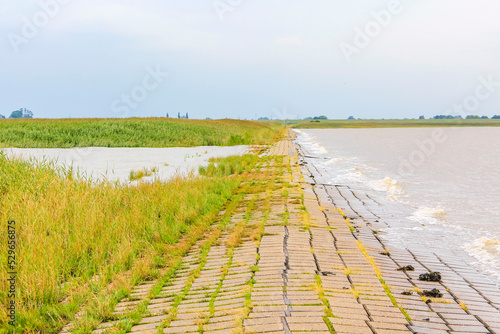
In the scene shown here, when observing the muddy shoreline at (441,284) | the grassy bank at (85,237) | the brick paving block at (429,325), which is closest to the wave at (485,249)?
the muddy shoreline at (441,284)

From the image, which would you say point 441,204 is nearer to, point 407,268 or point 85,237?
point 407,268

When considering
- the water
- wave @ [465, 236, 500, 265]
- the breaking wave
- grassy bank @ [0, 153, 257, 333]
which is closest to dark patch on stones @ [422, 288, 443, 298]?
the water

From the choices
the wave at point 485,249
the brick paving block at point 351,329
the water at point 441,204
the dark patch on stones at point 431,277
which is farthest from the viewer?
the water at point 441,204

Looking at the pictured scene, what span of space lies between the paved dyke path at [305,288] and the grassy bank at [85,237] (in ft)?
1.37

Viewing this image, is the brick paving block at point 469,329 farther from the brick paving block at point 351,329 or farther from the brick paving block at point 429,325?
the brick paving block at point 351,329

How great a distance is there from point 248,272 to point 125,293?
4.61ft

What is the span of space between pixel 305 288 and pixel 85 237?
3334 millimetres

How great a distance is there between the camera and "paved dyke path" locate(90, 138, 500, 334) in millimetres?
3977

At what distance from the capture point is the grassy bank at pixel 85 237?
464 centimetres

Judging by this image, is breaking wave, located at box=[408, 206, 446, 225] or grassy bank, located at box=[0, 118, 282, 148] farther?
grassy bank, located at box=[0, 118, 282, 148]

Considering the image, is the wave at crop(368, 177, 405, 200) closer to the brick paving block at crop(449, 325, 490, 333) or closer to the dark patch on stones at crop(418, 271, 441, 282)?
the dark patch on stones at crop(418, 271, 441, 282)

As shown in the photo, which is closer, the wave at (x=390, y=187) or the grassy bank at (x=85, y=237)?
the grassy bank at (x=85, y=237)

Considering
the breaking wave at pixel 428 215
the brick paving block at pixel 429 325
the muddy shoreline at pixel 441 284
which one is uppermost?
the brick paving block at pixel 429 325

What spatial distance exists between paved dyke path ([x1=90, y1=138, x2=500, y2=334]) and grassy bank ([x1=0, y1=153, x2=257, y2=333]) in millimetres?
417
